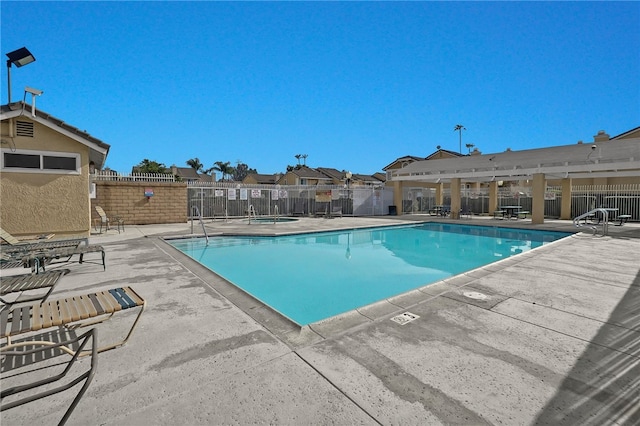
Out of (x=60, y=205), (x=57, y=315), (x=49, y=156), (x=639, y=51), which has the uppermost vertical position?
(x=639, y=51)

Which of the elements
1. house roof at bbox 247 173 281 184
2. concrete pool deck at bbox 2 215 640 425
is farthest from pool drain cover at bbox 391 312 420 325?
house roof at bbox 247 173 281 184

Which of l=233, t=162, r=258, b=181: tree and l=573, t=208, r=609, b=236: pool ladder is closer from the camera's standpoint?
l=573, t=208, r=609, b=236: pool ladder

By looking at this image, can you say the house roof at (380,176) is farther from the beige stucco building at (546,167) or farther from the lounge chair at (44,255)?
the lounge chair at (44,255)

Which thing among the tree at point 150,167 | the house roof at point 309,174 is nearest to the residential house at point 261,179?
the house roof at point 309,174

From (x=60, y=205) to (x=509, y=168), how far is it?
20594 mm

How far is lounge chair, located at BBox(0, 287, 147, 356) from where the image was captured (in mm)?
2035

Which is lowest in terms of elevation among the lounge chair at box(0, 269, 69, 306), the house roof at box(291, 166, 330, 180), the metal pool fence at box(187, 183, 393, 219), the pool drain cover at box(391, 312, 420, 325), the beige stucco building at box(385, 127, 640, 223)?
the pool drain cover at box(391, 312, 420, 325)

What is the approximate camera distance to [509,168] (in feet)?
56.6

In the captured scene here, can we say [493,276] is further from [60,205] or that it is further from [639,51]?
[60,205]

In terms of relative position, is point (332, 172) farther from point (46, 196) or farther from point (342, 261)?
point (46, 196)

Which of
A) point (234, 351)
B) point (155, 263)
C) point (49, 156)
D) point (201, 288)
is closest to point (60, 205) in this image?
point (49, 156)

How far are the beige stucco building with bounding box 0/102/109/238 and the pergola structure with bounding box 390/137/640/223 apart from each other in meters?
18.8

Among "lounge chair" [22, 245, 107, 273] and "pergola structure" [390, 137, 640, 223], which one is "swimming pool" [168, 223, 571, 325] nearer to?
"lounge chair" [22, 245, 107, 273]

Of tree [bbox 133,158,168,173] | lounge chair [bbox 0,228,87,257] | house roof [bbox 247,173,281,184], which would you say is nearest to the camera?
lounge chair [bbox 0,228,87,257]
